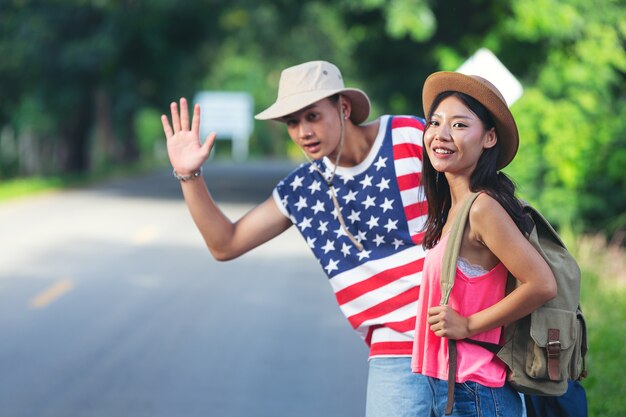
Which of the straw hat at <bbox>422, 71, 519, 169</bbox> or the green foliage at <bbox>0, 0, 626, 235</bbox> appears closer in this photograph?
the straw hat at <bbox>422, 71, 519, 169</bbox>

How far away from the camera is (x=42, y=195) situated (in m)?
25.5

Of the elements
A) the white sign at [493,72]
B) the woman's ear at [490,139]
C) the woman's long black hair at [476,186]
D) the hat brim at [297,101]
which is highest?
the white sign at [493,72]

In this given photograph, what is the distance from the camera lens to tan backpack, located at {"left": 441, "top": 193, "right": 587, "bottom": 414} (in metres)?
3.09

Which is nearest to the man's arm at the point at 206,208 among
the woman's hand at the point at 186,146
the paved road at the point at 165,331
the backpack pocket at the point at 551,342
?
the woman's hand at the point at 186,146

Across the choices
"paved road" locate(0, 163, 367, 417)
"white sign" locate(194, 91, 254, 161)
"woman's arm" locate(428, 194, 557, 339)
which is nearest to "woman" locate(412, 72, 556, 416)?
"woman's arm" locate(428, 194, 557, 339)

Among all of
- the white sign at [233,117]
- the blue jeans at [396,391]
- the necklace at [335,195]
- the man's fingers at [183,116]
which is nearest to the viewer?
the blue jeans at [396,391]

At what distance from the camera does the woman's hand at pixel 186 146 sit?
392cm

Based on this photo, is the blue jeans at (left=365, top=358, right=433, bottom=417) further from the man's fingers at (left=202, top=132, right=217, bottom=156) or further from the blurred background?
the blurred background

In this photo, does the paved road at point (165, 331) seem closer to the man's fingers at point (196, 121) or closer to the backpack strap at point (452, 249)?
the man's fingers at point (196, 121)

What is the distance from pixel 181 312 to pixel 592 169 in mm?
5872

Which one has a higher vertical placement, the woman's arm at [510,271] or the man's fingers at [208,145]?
the man's fingers at [208,145]

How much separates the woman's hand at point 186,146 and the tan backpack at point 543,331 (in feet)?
3.59

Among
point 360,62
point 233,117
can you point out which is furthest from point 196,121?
point 233,117

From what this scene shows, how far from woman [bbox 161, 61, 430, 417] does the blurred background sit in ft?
9.95
